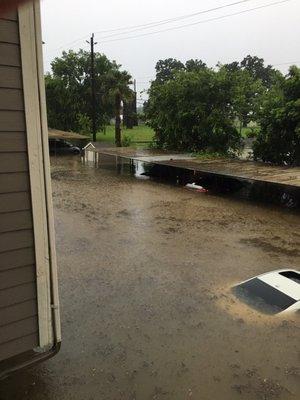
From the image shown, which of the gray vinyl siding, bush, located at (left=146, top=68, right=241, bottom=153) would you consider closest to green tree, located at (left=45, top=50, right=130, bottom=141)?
bush, located at (left=146, top=68, right=241, bottom=153)

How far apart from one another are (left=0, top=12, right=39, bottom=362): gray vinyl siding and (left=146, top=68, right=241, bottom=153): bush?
60.2ft

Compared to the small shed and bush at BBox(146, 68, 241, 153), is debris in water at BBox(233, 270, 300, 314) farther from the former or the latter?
the small shed

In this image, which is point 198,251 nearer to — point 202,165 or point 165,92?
point 202,165

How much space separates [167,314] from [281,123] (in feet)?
41.7

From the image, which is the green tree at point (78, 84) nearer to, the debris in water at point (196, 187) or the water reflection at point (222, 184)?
the water reflection at point (222, 184)

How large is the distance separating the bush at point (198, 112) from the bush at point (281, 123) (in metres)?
3.59

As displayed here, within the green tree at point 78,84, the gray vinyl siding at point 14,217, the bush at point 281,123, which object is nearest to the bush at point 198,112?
the bush at point 281,123

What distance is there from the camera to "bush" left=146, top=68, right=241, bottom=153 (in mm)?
21031

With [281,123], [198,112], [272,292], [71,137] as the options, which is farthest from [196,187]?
[71,137]

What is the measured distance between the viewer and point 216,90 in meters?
21.3

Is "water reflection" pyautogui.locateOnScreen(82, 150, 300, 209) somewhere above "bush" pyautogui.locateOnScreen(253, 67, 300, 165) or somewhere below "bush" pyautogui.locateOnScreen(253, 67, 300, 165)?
below

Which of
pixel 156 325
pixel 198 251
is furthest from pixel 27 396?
pixel 198 251

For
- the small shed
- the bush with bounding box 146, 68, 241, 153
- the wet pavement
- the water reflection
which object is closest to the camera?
the wet pavement

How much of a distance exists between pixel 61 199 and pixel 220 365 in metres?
10.4
